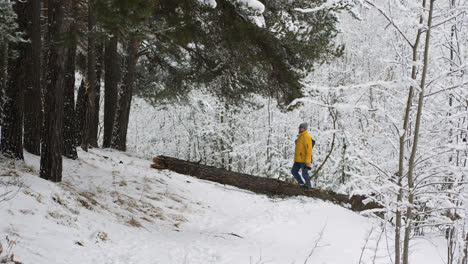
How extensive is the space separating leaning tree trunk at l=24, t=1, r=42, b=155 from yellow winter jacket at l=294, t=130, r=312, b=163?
6.04m

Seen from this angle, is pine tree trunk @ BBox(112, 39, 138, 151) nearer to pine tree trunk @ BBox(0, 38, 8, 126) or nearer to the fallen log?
the fallen log

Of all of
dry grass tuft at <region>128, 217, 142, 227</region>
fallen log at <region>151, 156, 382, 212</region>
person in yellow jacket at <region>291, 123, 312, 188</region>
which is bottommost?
dry grass tuft at <region>128, 217, 142, 227</region>

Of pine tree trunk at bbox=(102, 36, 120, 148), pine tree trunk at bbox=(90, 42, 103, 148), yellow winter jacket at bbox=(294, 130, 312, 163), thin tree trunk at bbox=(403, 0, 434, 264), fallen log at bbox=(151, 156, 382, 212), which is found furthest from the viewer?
pine tree trunk at bbox=(90, 42, 103, 148)

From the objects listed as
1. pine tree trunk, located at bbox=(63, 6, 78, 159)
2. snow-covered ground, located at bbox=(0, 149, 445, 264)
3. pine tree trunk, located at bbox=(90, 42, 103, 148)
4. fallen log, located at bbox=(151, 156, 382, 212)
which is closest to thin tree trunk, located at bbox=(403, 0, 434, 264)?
snow-covered ground, located at bbox=(0, 149, 445, 264)

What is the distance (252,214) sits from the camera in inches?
290

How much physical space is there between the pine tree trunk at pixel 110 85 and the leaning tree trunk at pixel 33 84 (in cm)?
381

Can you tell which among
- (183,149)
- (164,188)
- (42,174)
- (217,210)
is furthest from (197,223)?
(183,149)

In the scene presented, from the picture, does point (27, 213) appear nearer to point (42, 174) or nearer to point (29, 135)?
point (42, 174)

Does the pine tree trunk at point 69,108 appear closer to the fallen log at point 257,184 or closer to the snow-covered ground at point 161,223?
the snow-covered ground at point 161,223

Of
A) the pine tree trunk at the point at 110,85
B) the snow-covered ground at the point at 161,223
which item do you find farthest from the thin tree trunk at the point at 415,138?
the pine tree trunk at the point at 110,85

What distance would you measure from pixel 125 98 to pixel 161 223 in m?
6.36

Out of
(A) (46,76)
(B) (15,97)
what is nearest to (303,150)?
(A) (46,76)

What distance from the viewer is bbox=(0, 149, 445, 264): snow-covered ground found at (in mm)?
3812

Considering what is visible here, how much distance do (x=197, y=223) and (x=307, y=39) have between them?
164 inches
